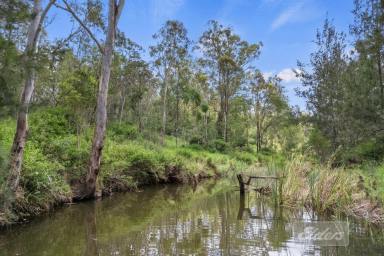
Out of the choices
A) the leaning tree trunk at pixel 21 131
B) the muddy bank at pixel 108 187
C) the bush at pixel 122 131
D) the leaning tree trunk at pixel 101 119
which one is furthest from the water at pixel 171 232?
the bush at pixel 122 131

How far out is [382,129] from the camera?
1418 centimetres

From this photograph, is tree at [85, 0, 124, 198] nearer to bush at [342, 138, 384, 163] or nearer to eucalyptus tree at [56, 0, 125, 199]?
eucalyptus tree at [56, 0, 125, 199]

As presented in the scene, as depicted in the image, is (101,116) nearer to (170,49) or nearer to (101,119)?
(101,119)

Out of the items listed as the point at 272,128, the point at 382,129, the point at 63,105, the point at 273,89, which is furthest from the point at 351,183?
the point at 272,128

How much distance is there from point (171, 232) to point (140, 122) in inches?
909

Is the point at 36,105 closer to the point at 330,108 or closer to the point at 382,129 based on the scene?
the point at 382,129

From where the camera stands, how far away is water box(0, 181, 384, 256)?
5.69 metres

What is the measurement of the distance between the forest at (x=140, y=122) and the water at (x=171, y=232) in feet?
2.54

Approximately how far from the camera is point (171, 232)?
6.98 meters

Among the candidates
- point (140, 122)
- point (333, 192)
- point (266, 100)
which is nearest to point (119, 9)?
point (333, 192)

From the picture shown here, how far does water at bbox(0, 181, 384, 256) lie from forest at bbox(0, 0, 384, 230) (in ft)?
2.54

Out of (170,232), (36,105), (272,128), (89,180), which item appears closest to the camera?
(36,105)

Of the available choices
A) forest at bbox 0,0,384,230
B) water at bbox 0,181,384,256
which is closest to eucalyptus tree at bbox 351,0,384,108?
forest at bbox 0,0,384,230

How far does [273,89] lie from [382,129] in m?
23.5
